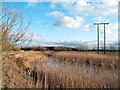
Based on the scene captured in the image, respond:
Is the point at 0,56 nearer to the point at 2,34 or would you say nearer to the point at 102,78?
the point at 2,34

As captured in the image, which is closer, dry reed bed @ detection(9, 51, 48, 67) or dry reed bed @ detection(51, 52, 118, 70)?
dry reed bed @ detection(9, 51, 48, 67)

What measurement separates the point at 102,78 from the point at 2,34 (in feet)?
12.2

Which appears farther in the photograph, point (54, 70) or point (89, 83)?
point (54, 70)

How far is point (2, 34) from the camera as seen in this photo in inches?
137

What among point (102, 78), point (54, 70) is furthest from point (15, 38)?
point (102, 78)

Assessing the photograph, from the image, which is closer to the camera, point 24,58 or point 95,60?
point 24,58

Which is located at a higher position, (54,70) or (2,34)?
(2,34)

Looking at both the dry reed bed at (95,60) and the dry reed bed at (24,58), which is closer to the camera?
the dry reed bed at (24,58)

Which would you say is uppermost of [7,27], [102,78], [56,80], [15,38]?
[7,27]

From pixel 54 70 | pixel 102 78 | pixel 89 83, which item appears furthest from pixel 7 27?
pixel 102 78

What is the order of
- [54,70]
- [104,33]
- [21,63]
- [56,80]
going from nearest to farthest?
[56,80] < [54,70] < [21,63] < [104,33]

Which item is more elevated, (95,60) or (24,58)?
(24,58)

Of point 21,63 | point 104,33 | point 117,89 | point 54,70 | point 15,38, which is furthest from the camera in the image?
point 104,33

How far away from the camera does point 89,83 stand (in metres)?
3.66
